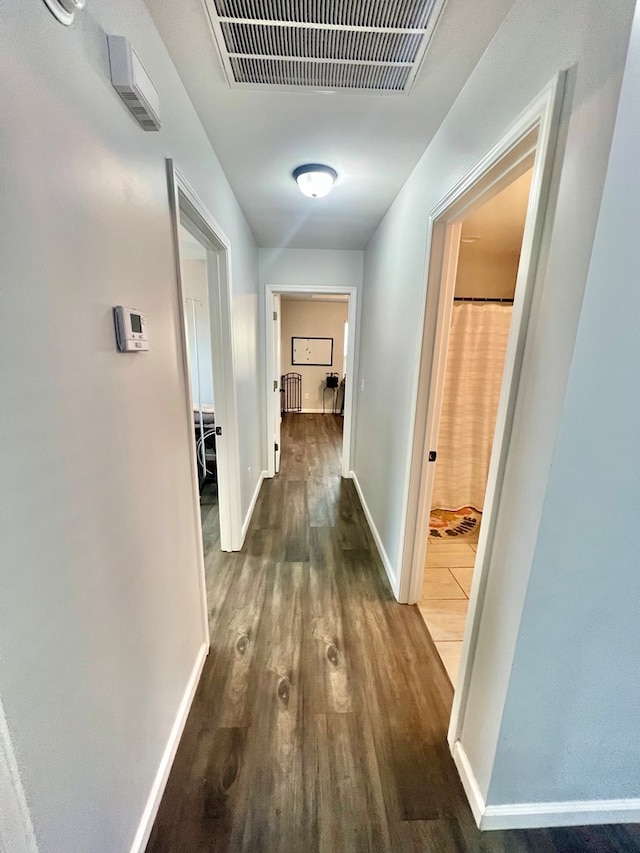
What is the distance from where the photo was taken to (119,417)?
0.88 meters

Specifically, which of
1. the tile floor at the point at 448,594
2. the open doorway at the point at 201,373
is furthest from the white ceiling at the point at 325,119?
the tile floor at the point at 448,594

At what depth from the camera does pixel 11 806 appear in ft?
1.85

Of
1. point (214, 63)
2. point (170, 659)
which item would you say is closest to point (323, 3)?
point (214, 63)

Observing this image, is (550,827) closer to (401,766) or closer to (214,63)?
(401,766)

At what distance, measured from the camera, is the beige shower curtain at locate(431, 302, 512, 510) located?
2793 mm

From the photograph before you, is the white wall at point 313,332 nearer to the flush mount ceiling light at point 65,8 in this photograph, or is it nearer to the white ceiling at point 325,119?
the white ceiling at point 325,119

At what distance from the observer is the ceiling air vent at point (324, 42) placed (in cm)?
96

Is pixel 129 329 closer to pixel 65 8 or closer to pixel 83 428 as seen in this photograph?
pixel 83 428

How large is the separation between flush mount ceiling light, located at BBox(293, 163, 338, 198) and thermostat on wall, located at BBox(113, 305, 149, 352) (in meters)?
1.42

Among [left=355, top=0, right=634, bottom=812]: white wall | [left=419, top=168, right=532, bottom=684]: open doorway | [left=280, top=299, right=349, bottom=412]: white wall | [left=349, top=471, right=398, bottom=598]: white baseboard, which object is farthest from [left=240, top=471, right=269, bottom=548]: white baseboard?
[left=280, top=299, right=349, bottom=412]: white wall

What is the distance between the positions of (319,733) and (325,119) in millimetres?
2519

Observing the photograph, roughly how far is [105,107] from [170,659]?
5.43 feet

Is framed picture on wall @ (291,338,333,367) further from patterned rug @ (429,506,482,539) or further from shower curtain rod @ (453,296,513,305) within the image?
patterned rug @ (429,506,482,539)

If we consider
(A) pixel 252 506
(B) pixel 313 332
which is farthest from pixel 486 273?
(B) pixel 313 332
